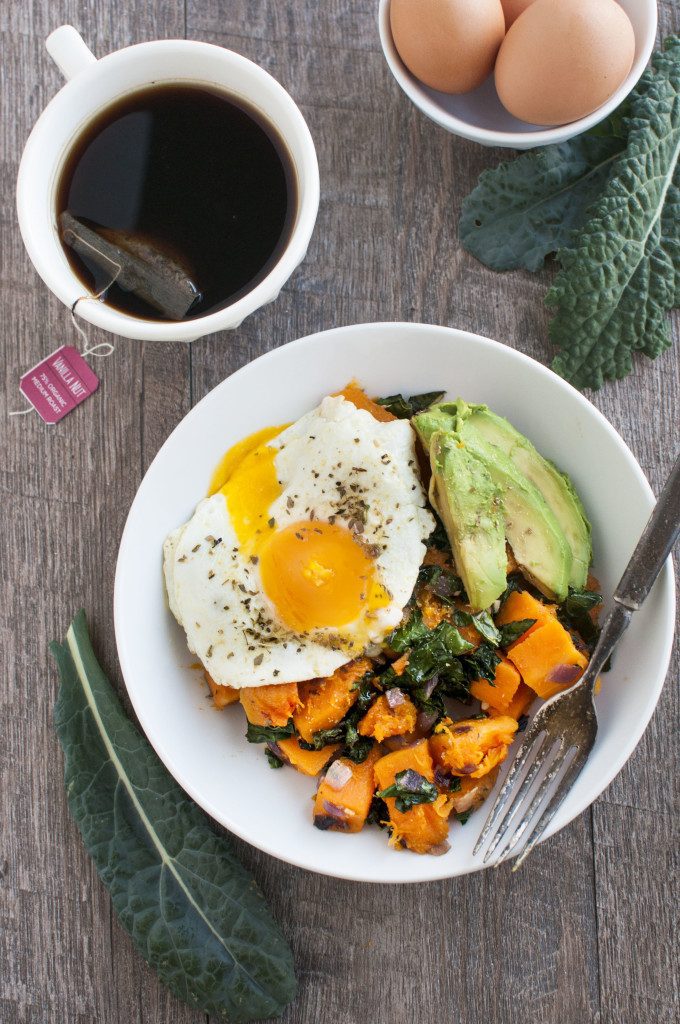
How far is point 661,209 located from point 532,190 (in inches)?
15.3

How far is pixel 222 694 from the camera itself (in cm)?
233

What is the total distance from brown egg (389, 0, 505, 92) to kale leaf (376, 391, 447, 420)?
0.85 meters

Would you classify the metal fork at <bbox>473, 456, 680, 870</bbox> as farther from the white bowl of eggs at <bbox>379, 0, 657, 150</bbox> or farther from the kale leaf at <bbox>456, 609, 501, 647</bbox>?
the white bowl of eggs at <bbox>379, 0, 657, 150</bbox>

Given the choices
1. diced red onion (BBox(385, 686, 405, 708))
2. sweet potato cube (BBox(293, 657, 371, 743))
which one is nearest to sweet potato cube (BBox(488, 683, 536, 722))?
diced red onion (BBox(385, 686, 405, 708))

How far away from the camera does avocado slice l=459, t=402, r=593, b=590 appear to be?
7.38ft

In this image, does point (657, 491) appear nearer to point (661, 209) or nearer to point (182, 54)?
point (661, 209)

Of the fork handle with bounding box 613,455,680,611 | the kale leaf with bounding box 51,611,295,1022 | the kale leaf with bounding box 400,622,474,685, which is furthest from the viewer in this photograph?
the kale leaf with bounding box 51,611,295,1022

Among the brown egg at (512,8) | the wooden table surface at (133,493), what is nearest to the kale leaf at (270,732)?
the wooden table surface at (133,493)

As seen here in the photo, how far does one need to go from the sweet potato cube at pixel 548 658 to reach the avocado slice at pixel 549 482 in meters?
0.16

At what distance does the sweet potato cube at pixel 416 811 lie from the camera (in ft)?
7.12

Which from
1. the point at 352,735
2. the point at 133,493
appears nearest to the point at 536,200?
the point at 133,493

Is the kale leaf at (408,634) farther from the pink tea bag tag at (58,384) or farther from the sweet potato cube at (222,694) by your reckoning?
the pink tea bag tag at (58,384)

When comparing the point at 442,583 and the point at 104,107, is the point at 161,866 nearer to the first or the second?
the point at 442,583

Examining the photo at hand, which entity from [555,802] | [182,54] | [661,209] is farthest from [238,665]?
[661,209]
